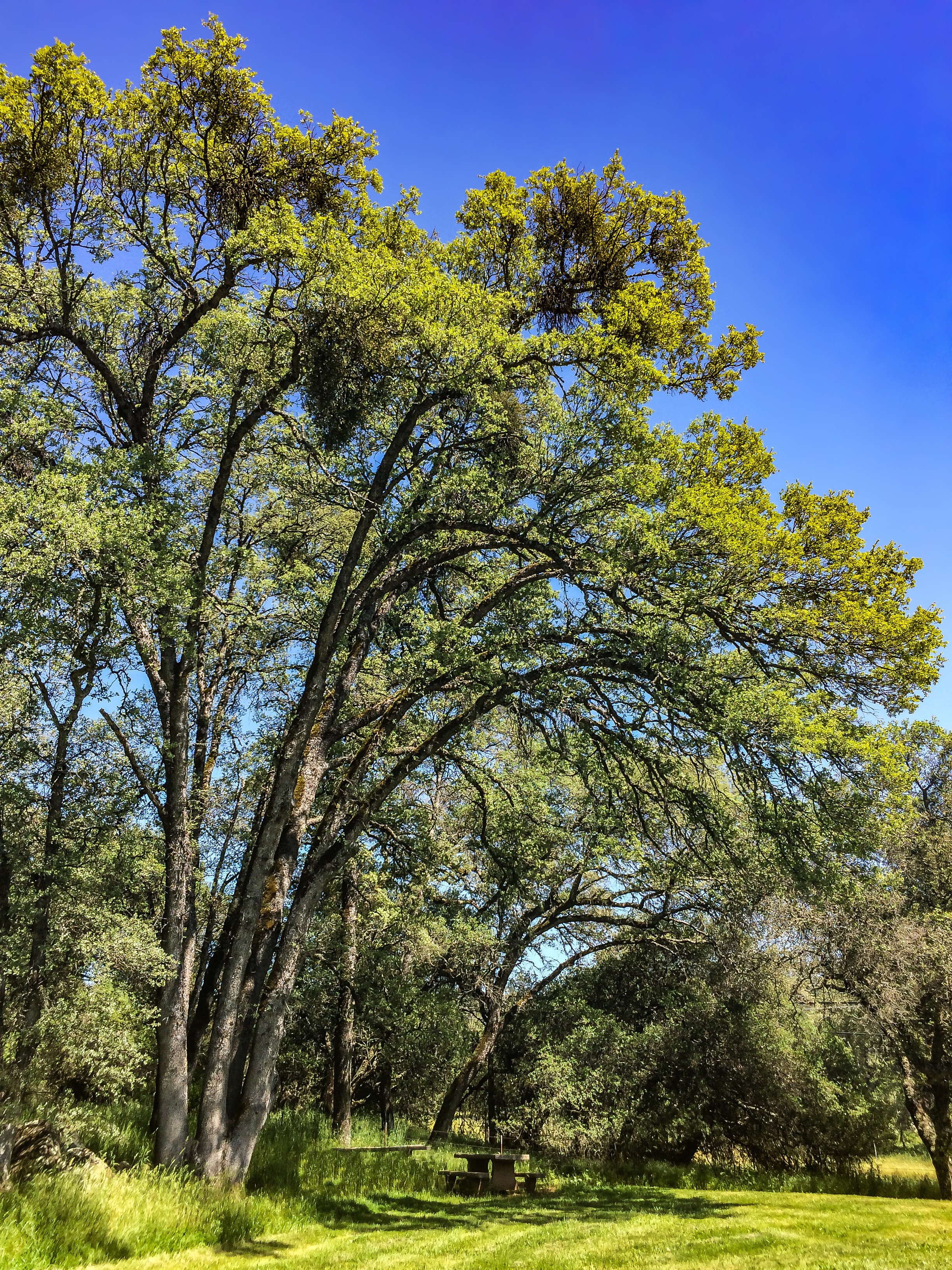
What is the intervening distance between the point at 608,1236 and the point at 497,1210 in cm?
339

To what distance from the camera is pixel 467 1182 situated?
48.0 ft

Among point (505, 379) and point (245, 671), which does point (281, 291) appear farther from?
point (245, 671)

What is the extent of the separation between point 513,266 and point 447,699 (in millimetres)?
7376

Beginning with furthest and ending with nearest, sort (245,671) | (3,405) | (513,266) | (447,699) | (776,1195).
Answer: (245,671)
(776,1195)
(447,699)
(513,266)
(3,405)

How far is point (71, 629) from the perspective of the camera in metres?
11.1

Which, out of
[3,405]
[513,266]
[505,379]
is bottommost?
[3,405]

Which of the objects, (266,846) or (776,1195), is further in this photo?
(776,1195)

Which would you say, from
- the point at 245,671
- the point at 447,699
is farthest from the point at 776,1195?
the point at 245,671

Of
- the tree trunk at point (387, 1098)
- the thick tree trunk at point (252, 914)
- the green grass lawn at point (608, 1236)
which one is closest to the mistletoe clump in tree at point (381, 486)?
the thick tree trunk at point (252, 914)

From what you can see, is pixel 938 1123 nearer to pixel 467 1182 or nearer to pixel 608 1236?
pixel 467 1182

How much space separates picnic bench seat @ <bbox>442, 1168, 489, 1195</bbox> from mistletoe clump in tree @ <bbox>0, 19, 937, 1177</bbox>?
5370 millimetres

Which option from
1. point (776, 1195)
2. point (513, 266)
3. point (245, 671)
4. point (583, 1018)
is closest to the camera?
point (513, 266)

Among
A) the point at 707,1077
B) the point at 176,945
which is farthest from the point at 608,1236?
the point at 707,1077

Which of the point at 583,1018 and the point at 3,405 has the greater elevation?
the point at 3,405
